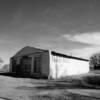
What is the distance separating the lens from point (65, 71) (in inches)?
757

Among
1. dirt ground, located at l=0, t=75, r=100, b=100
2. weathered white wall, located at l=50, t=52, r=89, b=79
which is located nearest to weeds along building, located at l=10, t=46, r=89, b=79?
weathered white wall, located at l=50, t=52, r=89, b=79

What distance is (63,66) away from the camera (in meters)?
18.7

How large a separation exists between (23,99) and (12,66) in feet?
60.8

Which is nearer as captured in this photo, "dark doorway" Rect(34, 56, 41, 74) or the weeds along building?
the weeds along building

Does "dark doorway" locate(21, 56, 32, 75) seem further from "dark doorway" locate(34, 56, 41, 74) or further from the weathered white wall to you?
the weathered white wall

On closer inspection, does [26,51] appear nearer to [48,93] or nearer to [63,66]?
[63,66]

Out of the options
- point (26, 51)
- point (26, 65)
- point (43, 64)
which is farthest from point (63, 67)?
point (26, 51)

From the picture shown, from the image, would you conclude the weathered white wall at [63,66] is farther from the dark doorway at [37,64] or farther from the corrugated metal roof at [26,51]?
the corrugated metal roof at [26,51]

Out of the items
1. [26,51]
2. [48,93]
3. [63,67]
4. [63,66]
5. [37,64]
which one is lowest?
[48,93]

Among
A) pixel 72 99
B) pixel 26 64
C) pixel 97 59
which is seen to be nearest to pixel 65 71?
pixel 26 64

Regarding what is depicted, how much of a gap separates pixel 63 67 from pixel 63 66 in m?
0.15

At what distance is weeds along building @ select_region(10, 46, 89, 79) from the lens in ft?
55.3

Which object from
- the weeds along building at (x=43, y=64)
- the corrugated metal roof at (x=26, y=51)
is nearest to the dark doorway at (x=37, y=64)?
the weeds along building at (x=43, y=64)

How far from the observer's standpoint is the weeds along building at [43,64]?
16.8 meters
